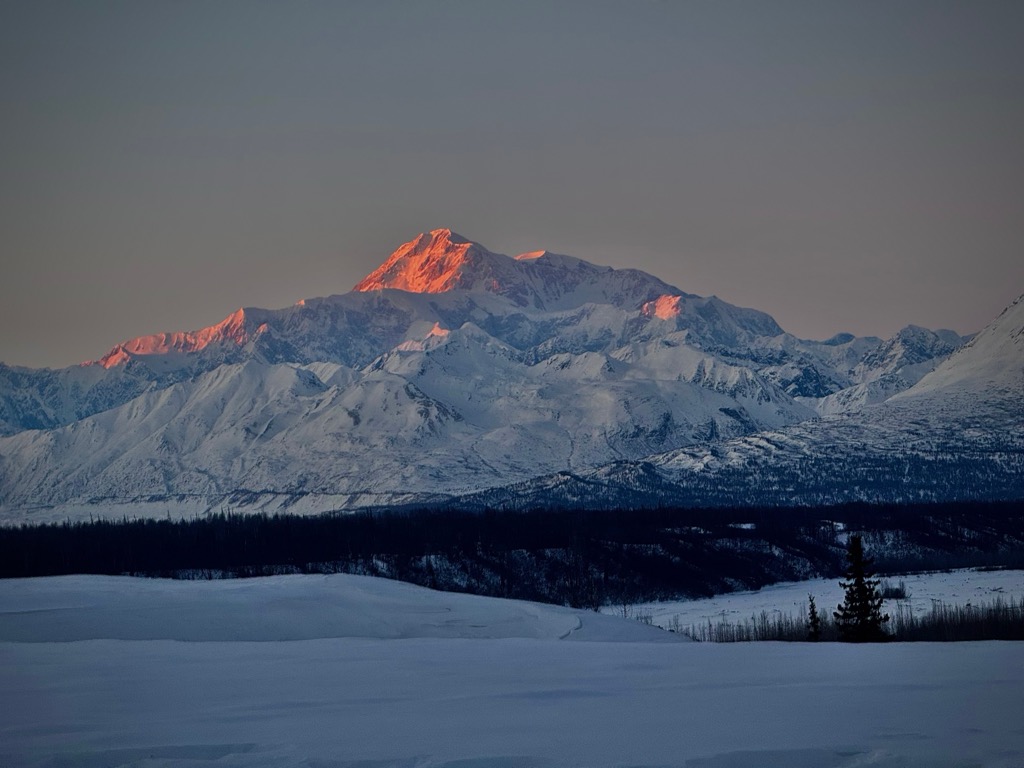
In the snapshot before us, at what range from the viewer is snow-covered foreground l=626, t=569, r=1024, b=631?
15075 centimetres

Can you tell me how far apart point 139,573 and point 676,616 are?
8442 cm

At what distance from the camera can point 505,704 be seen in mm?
47094

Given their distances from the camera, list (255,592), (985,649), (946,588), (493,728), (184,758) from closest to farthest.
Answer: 1. (184,758)
2. (493,728)
3. (985,649)
4. (255,592)
5. (946,588)

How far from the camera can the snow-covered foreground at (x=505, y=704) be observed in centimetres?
3903

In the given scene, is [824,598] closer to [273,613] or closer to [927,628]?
[927,628]

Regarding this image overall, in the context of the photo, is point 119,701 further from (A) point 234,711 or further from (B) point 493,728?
(B) point 493,728

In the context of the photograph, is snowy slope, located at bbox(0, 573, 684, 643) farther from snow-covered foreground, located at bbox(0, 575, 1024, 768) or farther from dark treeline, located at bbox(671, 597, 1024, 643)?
snow-covered foreground, located at bbox(0, 575, 1024, 768)

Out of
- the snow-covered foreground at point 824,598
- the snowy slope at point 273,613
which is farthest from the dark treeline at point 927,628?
the snowy slope at point 273,613

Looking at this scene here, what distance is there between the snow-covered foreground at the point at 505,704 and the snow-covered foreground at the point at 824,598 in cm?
8274

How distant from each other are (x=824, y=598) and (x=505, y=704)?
12688cm

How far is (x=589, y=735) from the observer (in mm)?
41188

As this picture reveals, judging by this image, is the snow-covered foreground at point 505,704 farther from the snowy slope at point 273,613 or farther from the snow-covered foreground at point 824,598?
the snow-covered foreground at point 824,598

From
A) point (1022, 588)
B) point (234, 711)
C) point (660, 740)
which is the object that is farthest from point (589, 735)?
point (1022, 588)

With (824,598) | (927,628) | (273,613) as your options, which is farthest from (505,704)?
(824,598)
